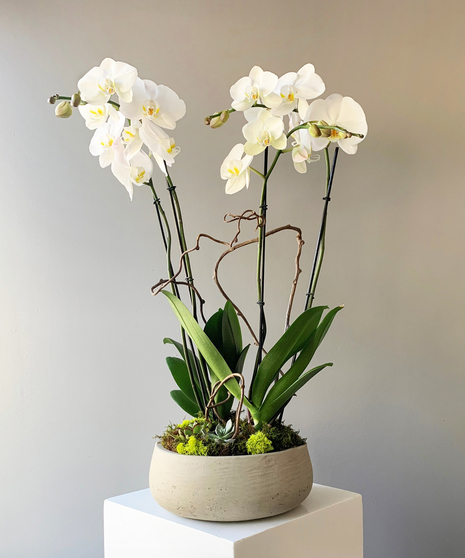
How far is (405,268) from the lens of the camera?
4.25 ft

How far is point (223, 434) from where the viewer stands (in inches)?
39.1

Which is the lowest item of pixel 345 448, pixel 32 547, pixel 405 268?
pixel 32 547

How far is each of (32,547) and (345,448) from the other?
0.83 meters

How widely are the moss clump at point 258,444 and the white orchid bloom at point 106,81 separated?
2.11 feet

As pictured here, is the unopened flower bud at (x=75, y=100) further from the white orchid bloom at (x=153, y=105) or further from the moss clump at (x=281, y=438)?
the moss clump at (x=281, y=438)

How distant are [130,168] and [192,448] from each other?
0.53 m

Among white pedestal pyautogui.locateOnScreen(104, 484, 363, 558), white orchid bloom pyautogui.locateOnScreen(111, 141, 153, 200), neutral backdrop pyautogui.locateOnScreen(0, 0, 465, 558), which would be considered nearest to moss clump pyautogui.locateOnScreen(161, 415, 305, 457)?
white pedestal pyautogui.locateOnScreen(104, 484, 363, 558)

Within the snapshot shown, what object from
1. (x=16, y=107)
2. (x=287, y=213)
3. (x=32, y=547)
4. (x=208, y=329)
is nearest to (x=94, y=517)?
(x=32, y=547)

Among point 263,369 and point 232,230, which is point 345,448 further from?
point 232,230

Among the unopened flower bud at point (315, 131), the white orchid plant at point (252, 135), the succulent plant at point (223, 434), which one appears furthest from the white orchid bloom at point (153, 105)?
the succulent plant at point (223, 434)

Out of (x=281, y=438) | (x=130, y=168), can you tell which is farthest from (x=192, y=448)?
(x=130, y=168)

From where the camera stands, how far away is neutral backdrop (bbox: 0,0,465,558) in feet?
4.18

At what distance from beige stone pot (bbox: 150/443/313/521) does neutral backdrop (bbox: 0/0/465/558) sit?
40cm

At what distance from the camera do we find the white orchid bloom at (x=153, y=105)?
954mm
